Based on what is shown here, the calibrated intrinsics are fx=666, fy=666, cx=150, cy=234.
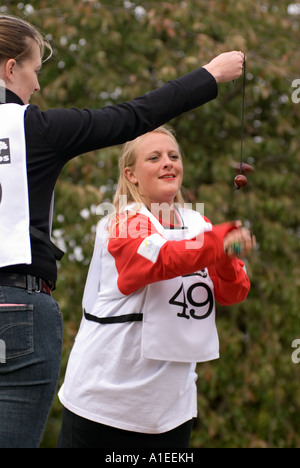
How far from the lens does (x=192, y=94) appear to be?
1713 millimetres

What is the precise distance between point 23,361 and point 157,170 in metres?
0.97

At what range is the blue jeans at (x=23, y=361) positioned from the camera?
5.10 ft

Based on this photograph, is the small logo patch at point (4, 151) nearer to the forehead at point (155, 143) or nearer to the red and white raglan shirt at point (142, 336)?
the red and white raglan shirt at point (142, 336)

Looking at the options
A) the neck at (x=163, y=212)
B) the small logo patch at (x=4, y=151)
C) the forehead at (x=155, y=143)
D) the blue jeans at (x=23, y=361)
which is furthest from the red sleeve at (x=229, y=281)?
the small logo patch at (x=4, y=151)

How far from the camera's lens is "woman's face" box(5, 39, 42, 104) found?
1684 mm

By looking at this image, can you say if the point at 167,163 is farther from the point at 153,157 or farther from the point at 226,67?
the point at 226,67

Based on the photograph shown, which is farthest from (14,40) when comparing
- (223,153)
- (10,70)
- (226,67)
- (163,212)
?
(223,153)

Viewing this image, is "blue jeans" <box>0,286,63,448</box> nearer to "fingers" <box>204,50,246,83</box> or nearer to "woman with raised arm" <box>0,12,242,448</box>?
"woman with raised arm" <box>0,12,242,448</box>

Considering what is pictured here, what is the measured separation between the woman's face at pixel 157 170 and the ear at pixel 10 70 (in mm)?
747

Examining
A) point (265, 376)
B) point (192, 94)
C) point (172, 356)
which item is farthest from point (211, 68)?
point (265, 376)

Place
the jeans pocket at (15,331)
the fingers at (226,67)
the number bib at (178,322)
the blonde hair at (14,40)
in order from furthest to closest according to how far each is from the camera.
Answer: the number bib at (178,322)
the fingers at (226,67)
the blonde hair at (14,40)
the jeans pocket at (15,331)

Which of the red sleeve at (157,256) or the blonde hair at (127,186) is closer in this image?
the red sleeve at (157,256)

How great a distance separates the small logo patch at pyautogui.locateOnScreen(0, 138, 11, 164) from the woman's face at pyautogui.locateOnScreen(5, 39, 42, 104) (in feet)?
0.64

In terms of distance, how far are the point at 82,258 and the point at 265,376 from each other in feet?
4.46
